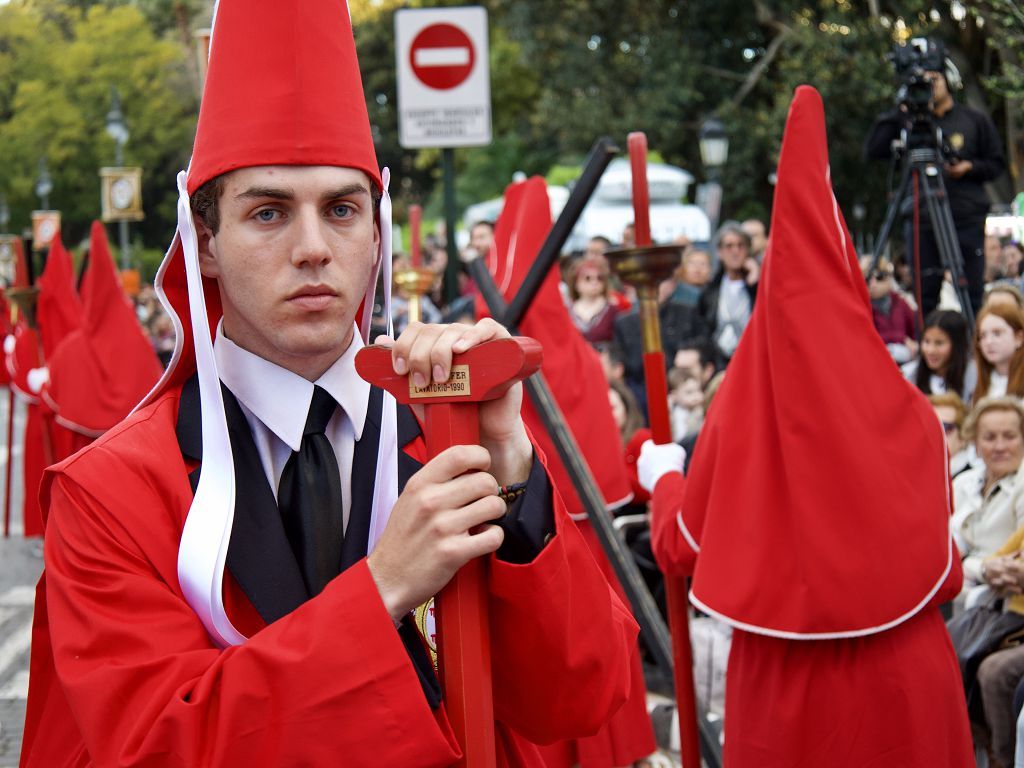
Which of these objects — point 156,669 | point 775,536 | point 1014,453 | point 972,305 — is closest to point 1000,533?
point 1014,453

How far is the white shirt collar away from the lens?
2014 millimetres

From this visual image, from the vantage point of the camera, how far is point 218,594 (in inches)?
70.6

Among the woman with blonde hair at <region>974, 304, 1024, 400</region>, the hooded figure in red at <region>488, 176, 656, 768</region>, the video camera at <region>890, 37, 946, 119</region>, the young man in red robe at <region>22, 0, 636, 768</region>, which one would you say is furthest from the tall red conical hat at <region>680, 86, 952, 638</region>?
the video camera at <region>890, 37, 946, 119</region>

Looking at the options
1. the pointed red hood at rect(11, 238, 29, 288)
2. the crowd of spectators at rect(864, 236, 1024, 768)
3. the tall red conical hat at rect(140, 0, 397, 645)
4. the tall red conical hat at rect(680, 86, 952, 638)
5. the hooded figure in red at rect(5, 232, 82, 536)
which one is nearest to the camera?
the tall red conical hat at rect(140, 0, 397, 645)

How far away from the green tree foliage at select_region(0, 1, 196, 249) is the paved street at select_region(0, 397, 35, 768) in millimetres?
32251

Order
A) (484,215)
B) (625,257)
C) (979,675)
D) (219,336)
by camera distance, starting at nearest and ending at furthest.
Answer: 1. (219,336)
2. (625,257)
3. (979,675)
4. (484,215)

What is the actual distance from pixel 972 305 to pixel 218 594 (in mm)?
6143

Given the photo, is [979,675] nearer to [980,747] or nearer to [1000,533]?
[980,747]

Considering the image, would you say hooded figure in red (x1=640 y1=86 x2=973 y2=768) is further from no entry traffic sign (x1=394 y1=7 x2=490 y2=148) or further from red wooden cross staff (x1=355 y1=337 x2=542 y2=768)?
no entry traffic sign (x1=394 y1=7 x2=490 y2=148)

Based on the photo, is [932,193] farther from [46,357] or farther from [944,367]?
[46,357]

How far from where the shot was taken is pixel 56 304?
396 inches

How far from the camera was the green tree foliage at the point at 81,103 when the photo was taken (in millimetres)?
41719

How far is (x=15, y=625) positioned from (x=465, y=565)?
21.3 ft

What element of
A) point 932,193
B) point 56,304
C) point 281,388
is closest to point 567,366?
point 932,193
